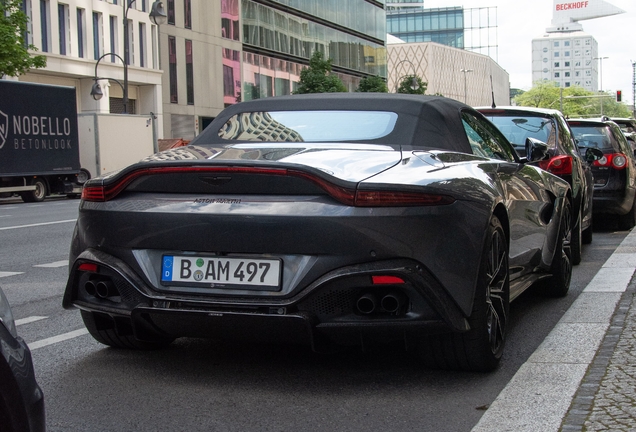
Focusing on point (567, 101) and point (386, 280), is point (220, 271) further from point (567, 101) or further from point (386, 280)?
point (567, 101)

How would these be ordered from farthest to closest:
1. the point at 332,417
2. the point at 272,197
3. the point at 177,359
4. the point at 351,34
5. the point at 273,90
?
1. the point at 351,34
2. the point at 273,90
3. the point at 177,359
4. the point at 272,197
5. the point at 332,417

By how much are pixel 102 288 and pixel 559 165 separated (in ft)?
18.9

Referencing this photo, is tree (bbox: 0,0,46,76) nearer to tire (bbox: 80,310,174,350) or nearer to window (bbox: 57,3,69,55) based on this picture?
window (bbox: 57,3,69,55)

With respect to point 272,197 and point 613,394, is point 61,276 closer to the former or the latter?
point 272,197

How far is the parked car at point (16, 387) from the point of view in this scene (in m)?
2.28

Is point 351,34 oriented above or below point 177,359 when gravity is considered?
above

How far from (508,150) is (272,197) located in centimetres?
254

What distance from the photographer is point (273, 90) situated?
62.8m

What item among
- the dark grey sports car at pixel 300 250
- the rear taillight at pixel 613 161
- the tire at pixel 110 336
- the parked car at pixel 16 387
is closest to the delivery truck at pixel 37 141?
the rear taillight at pixel 613 161

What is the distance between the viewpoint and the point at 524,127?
31.7 feet

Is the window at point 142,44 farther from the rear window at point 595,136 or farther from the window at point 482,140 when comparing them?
the window at point 482,140

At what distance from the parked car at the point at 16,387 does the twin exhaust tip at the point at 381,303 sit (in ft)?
5.95

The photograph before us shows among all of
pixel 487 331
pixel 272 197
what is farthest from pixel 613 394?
pixel 272 197

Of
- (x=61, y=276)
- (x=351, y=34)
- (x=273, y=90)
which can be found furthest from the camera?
(x=351, y=34)
